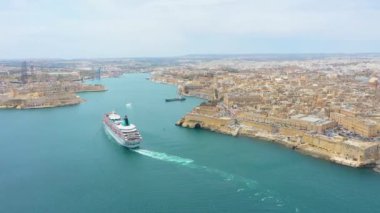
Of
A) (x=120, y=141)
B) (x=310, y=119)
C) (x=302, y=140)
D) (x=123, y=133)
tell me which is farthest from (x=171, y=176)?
(x=310, y=119)

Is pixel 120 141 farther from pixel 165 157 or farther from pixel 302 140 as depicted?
pixel 302 140

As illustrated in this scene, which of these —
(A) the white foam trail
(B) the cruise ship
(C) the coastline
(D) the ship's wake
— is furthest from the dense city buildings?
(A) the white foam trail

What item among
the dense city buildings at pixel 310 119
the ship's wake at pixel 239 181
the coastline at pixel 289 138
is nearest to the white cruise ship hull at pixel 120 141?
the ship's wake at pixel 239 181

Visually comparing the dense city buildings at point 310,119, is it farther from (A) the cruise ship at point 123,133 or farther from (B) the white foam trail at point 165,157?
(B) the white foam trail at point 165,157

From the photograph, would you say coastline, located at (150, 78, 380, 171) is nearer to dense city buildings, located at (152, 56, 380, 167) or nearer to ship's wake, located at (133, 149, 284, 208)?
dense city buildings, located at (152, 56, 380, 167)

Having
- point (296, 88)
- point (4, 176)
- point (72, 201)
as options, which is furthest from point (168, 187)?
point (296, 88)

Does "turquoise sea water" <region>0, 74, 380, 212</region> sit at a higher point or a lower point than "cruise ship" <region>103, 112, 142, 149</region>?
lower

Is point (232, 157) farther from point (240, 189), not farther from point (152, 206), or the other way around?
point (152, 206)
